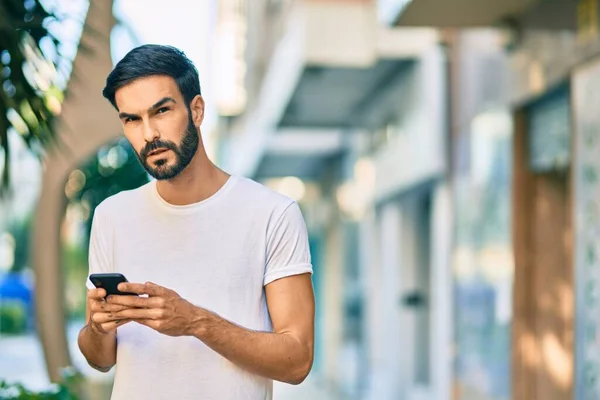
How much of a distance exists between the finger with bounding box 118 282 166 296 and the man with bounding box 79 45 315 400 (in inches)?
8.6

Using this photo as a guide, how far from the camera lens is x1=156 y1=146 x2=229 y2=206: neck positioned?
274 centimetres

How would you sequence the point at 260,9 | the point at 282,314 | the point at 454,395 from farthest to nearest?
1. the point at 260,9
2. the point at 454,395
3. the point at 282,314

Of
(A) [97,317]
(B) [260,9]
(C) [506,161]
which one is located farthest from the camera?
(B) [260,9]

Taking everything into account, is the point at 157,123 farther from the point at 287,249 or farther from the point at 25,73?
the point at 25,73

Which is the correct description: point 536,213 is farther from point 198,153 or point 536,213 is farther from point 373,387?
point 373,387

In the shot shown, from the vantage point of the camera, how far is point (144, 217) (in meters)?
2.81

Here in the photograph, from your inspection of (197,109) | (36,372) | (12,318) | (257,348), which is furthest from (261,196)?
(12,318)

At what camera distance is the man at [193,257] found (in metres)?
2.63

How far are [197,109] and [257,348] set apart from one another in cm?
53

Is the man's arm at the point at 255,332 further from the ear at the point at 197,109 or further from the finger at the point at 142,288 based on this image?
the ear at the point at 197,109

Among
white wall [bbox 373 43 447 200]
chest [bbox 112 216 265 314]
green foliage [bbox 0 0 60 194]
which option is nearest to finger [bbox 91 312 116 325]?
chest [bbox 112 216 265 314]

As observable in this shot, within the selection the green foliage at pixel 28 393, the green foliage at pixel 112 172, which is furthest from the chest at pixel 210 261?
the green foliage at pixel 112 172

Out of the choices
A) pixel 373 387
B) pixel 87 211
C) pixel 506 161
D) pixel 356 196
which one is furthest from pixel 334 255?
pixel 506 161

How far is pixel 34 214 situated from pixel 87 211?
295 inches
